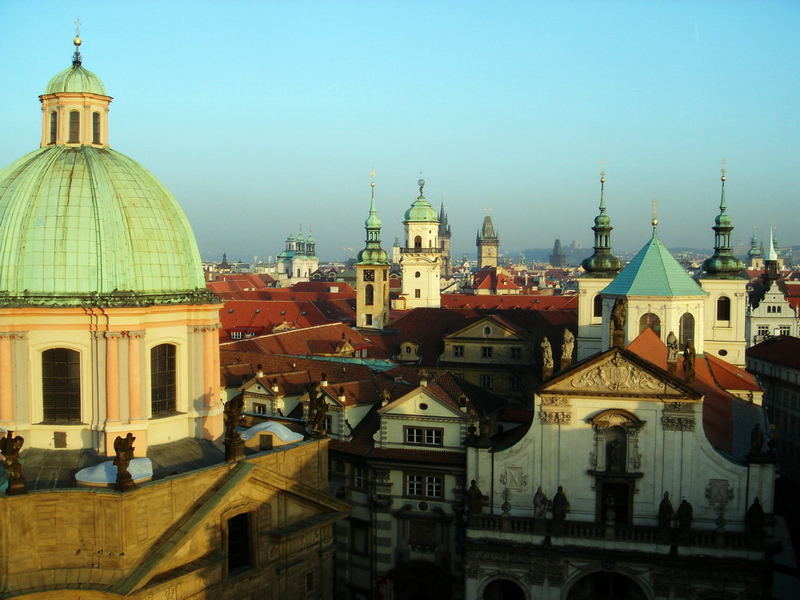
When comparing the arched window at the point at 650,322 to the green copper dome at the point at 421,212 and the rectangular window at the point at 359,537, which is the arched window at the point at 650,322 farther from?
the green copper dome at the point at 421,212

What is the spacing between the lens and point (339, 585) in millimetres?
41312

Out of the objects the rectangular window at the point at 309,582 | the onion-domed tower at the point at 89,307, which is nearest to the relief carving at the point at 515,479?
the rectangular window at the point at 309,582

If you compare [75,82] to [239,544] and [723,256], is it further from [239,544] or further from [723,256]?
[723,256]

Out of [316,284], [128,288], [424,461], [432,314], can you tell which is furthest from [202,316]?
[316,284]

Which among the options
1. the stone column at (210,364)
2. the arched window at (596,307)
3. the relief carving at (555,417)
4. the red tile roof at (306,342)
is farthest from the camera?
the arched window at (596,307)

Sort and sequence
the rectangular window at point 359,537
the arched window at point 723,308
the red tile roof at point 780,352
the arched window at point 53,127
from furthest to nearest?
the red tile roof at point 780,352
the arched window at point 723,308
the rectangular window at point 359,537
the arched window at point 53,127

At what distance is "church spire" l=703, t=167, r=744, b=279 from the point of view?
219 feet

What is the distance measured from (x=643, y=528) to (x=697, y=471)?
3.35 m

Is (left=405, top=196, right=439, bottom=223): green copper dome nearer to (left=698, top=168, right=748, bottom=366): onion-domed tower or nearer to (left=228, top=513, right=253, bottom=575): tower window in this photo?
(left=698, top=168, right=748, bottom=366): onion-domed tower

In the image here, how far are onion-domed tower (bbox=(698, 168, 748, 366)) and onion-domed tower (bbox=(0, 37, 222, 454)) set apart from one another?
47.7 m

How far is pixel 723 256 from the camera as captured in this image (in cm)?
6781

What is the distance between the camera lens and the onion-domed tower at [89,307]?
86.7 ft

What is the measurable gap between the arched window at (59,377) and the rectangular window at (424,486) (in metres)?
17.2

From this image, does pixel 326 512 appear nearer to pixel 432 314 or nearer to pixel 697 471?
pixel 697 471
